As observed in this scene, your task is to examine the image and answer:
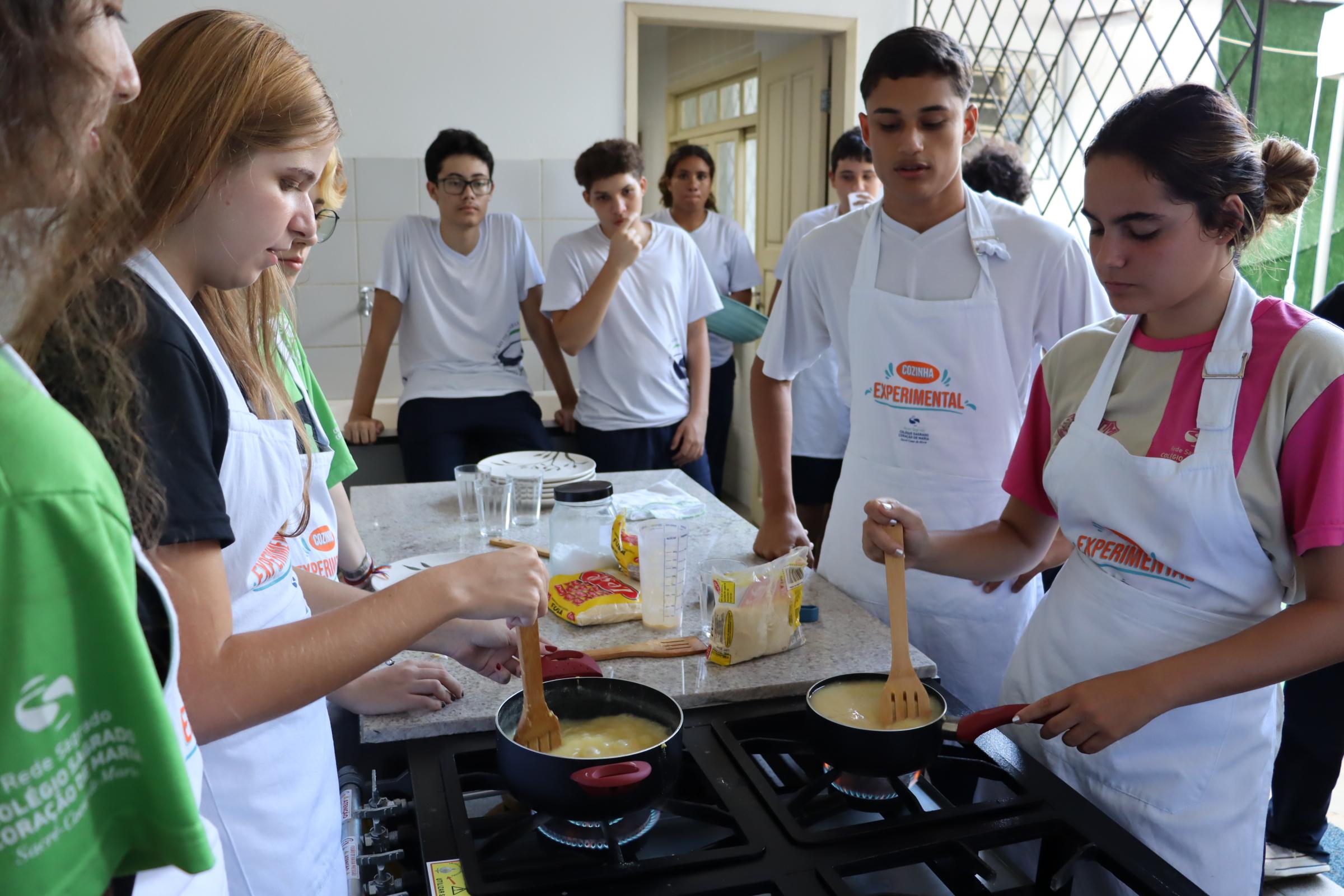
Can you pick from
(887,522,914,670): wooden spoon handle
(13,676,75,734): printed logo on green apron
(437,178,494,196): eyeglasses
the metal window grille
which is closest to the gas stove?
(887,522,914,670): wooden spoon handle

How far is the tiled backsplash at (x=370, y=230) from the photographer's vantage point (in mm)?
3865

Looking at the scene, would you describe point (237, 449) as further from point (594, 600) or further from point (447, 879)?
point (594, 600)

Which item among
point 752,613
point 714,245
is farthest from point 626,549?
point 714,245

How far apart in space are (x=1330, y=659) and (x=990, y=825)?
43cm

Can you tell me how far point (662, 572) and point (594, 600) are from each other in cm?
12

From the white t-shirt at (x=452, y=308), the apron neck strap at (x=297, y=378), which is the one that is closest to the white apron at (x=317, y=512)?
the apron neck strap at (x=297, y=378)

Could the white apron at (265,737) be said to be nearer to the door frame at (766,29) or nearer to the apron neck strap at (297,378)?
the apron neck strap at (297,378)

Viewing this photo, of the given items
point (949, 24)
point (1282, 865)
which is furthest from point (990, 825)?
point (949, 24)

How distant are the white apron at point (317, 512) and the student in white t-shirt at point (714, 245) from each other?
2.78m

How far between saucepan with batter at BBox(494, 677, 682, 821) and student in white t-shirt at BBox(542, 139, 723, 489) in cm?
215

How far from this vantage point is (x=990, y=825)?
0.94 m

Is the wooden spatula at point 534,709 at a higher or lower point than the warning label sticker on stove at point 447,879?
higher

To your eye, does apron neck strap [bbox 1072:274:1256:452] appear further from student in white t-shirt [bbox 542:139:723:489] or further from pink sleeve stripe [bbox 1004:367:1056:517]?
student in white t-shirt [bbox 542:139:723:489]

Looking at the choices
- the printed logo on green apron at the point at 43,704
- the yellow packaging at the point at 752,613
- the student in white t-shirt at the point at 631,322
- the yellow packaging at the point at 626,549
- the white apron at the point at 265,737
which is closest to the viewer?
the printed logo on green apron at the point at 43,704
